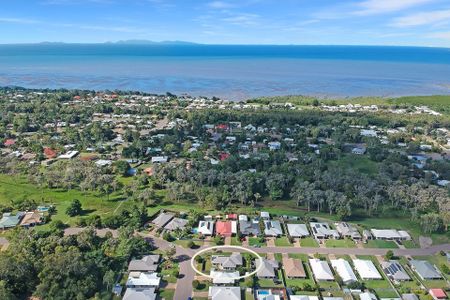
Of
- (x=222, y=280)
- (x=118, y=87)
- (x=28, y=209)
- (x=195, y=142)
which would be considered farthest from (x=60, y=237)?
(x=118, y=87)

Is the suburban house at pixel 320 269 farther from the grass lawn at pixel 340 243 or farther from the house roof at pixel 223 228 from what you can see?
the house roof at pixel 223 228

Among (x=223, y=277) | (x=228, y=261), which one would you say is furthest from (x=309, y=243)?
(x=223, y=277)

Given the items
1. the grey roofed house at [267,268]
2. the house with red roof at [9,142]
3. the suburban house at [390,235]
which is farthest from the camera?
the house with red roof at [9,142]

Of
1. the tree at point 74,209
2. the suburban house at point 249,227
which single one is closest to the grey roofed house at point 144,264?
the suburban house at point 249,227

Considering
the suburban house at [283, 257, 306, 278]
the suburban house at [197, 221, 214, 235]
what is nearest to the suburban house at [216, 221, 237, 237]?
the suburban house at [197, 221, 214, 235]

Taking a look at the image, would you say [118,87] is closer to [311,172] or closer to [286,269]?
[311,172]

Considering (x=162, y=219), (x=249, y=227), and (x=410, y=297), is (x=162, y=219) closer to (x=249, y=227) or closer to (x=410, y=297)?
(x=249, y=227)
